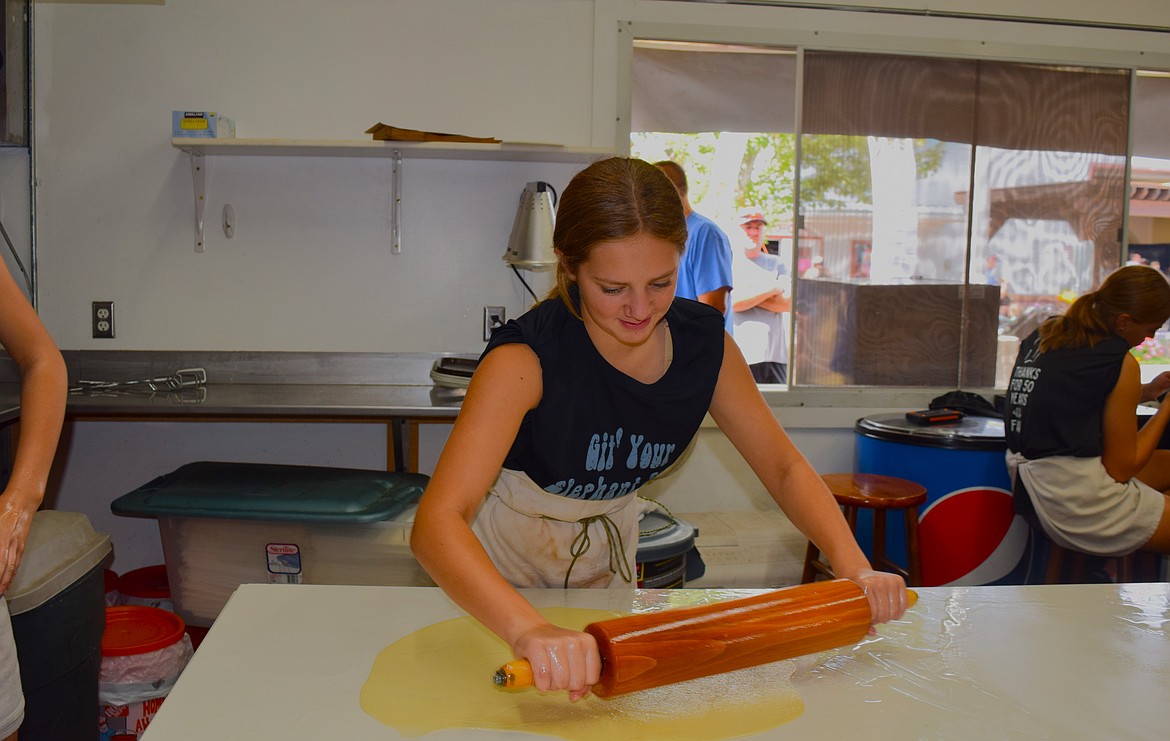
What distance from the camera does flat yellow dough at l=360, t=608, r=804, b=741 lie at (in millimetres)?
1006

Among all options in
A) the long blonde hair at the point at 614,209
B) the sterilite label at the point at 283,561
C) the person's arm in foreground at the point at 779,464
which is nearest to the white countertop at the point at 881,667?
the person's arm in foreground at the point at 779,464

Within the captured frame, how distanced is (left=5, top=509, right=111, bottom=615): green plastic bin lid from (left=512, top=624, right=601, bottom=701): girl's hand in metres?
1.01

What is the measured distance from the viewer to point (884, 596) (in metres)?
1.21

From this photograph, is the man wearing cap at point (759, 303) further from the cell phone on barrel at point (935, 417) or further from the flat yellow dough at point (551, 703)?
the flat yellow dough at point (551, 703)

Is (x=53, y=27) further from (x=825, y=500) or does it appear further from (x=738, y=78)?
(x=825, y=500)

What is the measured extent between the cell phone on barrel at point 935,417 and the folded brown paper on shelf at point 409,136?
1.63 m

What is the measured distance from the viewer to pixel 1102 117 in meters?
3.67

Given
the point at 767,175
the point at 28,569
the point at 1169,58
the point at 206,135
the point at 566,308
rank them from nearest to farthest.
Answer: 1. the point at 566,308
2. the point at 28,569
3. the point at 206,135
4. the point at 1169,58
5. the point at 767,175

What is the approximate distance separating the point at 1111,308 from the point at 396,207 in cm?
221

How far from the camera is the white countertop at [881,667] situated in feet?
3.33

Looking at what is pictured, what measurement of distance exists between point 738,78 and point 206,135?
6.05ft

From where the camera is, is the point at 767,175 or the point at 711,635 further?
the point at 767,175

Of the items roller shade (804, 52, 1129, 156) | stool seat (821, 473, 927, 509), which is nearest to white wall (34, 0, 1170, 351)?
roller shade (804, 52, 1129, 156)

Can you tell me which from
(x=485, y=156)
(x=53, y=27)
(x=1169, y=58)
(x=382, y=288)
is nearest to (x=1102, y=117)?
(x=1169, y=58)
